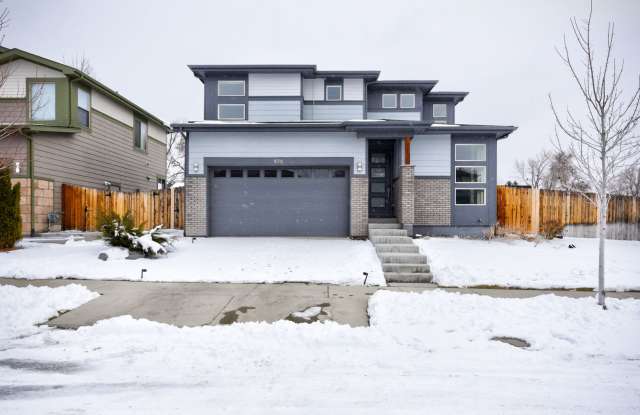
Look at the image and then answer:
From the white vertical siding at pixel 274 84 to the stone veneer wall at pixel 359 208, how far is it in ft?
20.6

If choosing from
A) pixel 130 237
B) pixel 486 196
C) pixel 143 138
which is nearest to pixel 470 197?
pixel 486 196

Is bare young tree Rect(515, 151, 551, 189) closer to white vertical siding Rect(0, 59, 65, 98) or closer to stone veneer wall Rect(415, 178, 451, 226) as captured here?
stone veneer wall Rect(415, 178, 451, 226)

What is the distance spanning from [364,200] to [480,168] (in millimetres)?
4997

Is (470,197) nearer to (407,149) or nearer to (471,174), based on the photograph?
(471,174)

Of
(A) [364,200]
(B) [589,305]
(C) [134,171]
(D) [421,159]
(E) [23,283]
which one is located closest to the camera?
(B) [589,305]

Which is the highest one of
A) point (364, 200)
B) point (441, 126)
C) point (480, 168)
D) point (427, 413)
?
point (441, 126)

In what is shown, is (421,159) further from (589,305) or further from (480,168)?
(589,305)

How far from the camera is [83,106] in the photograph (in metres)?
15.7

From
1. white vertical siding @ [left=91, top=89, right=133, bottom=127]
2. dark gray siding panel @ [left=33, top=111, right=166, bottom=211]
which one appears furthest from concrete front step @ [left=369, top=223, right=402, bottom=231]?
white vertical siding @ [left=91, top=89, right=133, bottom=127]

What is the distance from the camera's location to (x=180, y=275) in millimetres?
8531

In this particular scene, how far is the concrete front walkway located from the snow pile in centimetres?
26

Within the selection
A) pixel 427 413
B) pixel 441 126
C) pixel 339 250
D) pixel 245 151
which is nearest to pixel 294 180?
pixel 245 151

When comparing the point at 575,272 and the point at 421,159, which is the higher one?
the point at 421,159

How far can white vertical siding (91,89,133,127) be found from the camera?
54.1 feet
